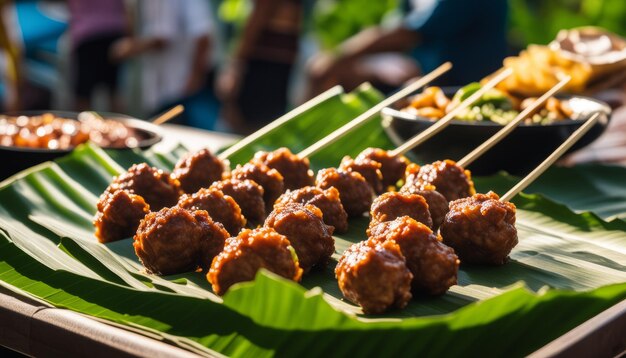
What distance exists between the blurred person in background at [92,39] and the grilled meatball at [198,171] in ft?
22.8

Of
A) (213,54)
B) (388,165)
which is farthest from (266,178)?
(213,54)

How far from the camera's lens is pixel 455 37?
22.7 feet

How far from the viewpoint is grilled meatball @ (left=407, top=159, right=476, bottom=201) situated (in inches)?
110

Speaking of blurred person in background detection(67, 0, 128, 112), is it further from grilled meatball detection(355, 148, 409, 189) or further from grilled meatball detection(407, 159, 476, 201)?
grilled meatball detection(407, 159, 476, 201)

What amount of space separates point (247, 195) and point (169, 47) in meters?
6.44

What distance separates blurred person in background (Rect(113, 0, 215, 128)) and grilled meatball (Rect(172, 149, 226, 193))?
5.74 metres

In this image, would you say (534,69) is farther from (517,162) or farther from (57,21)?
(57,21)

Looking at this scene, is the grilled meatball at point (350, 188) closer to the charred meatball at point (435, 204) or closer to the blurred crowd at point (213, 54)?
the charred meatball at point (435, 204)

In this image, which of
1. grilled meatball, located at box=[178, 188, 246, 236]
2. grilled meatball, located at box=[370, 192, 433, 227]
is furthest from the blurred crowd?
grilled meatball, located at box=[370, 192, 433, 227]

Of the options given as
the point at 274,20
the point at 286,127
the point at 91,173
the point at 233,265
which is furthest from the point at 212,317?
the point at 274,20

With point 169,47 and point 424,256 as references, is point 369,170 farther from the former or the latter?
point 169,47

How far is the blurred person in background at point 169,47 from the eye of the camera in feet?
28.5

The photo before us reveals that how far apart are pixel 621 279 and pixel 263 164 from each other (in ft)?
4.44

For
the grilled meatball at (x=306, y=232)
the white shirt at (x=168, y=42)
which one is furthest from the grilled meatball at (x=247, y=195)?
the white shirt at (x=168, y=42)
